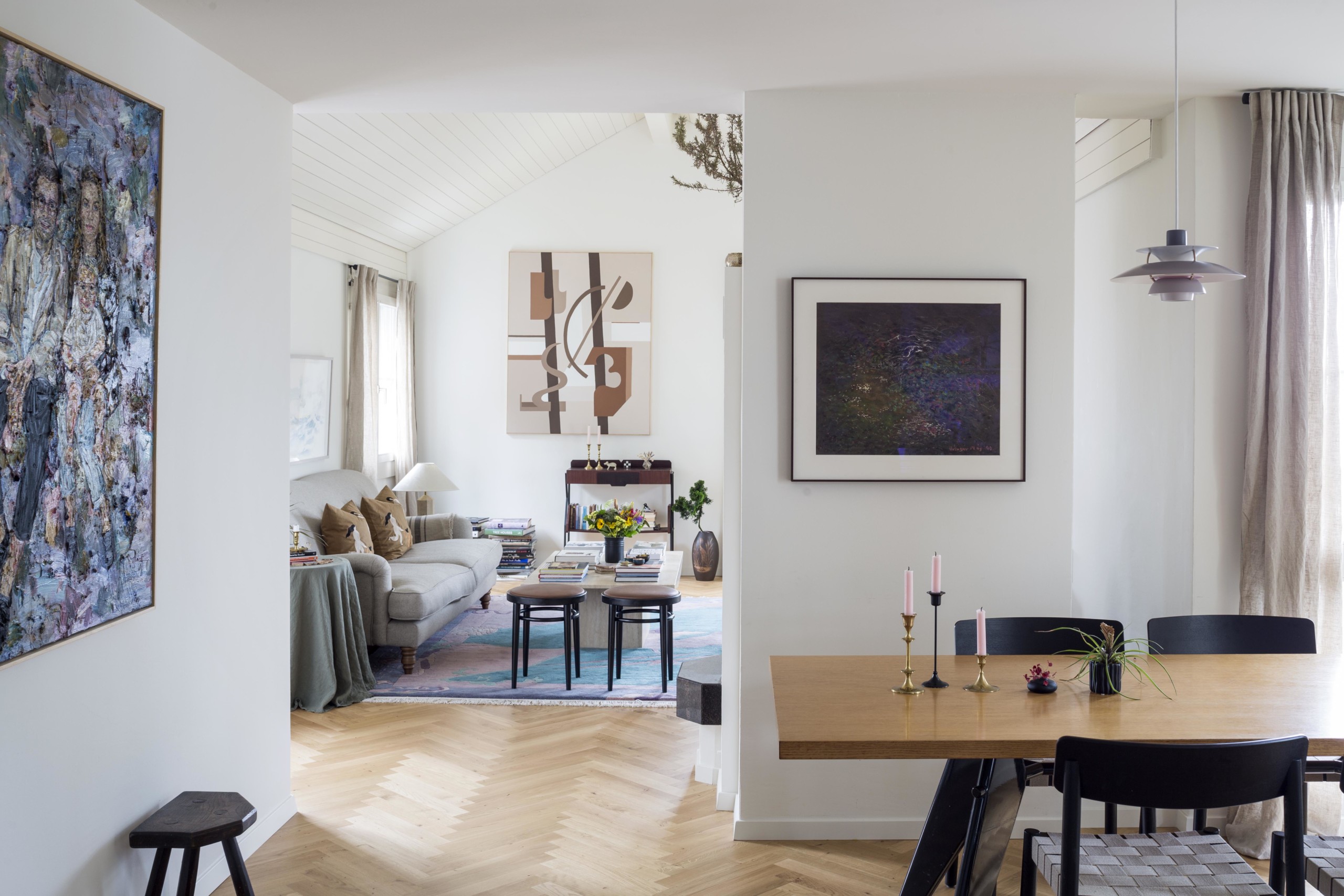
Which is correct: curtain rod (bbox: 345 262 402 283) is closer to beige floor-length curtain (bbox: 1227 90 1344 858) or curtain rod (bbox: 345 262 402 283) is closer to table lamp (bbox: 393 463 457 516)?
table lamp (bbox: 393 463 457 516)

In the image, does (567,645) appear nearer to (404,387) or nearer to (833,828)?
(833,828)

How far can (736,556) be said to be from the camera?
348 centimetres

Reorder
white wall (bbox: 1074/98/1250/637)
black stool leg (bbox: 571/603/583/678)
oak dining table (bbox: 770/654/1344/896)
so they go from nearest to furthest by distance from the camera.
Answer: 1. oak dining table (bbox: 770/654/1344/896)
2. white wall (bbox: 1074/98/1250/637)
3. black stool leg (bbox: 571/603/583/678)

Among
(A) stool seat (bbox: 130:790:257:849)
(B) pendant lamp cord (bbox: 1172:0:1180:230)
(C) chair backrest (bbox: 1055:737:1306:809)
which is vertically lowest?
(A) stool seat (bbox: 130:790:257:849)

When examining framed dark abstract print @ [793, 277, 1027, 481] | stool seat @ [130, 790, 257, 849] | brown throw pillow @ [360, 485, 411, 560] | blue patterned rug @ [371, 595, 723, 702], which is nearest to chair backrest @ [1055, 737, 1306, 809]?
framed dark abstract print @ [793, 277, 1027, 481]

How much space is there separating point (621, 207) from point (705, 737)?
5379 millimetres

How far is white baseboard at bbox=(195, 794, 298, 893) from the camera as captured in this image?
282 centimetres

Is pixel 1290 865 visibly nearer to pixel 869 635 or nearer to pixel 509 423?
pixel 869 635

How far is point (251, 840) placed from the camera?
10.3 feet

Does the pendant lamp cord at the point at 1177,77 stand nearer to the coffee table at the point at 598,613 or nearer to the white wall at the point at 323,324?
the coffee table at the point at 598,613

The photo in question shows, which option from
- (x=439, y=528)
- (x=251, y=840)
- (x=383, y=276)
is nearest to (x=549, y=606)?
(x=251, y=840)

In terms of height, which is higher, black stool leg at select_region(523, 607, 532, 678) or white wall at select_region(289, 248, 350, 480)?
white wall at select_region(289, 248, 350, 480)

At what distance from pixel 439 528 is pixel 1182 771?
605cm

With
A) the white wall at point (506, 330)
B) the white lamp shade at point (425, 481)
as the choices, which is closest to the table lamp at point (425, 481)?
the white lamp shade at point (425, 481)
